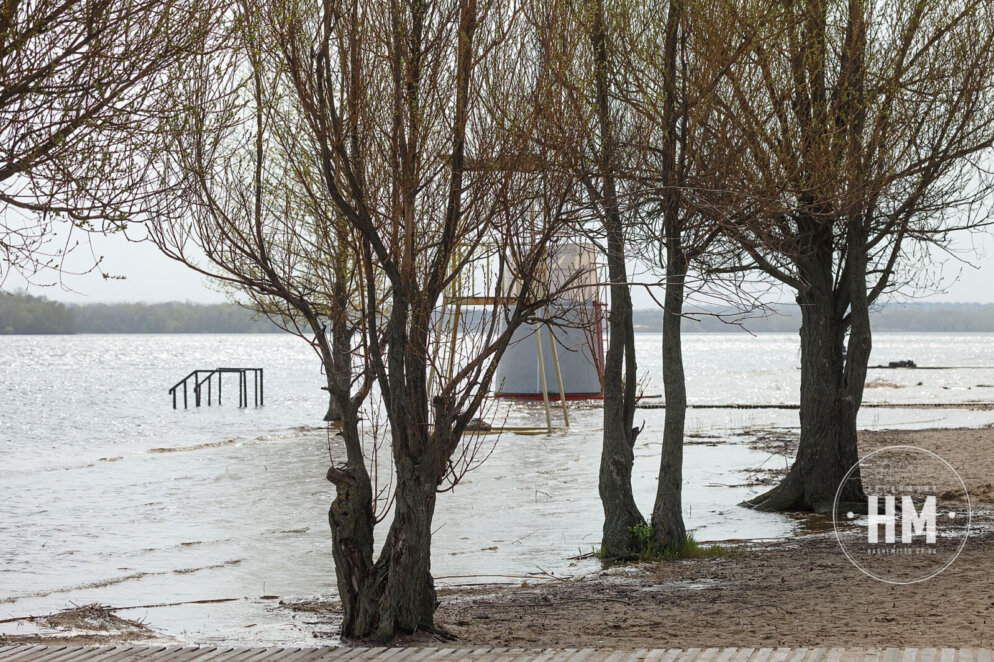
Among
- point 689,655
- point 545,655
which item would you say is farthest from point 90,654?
point 689,655

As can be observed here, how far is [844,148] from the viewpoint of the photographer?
1090 cm

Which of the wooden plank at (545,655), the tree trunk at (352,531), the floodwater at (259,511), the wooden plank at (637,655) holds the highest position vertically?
the tree trunk at (352,531)

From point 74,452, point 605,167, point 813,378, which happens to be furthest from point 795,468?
point 74,452

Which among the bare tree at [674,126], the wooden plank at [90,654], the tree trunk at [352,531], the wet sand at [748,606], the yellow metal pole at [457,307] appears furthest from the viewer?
the bare tree at [674,126]

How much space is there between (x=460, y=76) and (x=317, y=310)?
207cm

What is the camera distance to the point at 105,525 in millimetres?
15594

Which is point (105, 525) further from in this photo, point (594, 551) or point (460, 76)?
point (460, 76)

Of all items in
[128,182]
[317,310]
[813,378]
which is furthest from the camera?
[813,378]

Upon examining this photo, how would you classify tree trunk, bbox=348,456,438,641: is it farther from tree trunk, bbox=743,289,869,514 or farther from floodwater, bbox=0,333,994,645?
tree trunk, bbox=743,289,869,514

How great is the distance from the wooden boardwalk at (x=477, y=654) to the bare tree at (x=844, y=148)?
462 cm

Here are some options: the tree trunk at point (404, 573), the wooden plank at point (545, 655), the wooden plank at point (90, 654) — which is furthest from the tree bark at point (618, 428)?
the wooden plank at point (90, 654)

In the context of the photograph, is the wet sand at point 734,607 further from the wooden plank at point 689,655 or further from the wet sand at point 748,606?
the wooden plank at point 689,655

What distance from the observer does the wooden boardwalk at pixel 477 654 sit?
5367 millimetres

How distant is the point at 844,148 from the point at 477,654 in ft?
23.4
